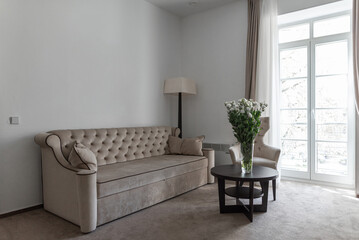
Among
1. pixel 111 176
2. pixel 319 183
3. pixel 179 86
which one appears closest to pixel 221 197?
pixel 111 176

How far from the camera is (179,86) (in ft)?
15.2

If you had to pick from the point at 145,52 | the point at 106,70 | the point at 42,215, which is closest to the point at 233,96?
the point at 145,52

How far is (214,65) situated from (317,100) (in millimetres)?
1937

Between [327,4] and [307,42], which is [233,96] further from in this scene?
[327,4]

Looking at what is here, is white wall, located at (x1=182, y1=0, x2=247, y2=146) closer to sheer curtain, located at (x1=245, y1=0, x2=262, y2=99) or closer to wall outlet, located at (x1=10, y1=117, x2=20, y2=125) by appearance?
sheer curtain, located at (x1=245, y1=0, x2=262, y2=99)

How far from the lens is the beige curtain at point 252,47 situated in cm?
432

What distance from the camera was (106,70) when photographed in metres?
3.89

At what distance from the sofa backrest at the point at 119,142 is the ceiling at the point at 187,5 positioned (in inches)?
91.8

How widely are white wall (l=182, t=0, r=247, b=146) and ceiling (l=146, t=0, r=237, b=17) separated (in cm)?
14

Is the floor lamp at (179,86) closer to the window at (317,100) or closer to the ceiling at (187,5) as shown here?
the ceiling at (187,5)

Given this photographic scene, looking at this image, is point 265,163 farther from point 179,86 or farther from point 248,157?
point 179,86

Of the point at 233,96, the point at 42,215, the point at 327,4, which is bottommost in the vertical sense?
the point at 42,215

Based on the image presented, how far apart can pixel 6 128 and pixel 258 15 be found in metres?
4.10

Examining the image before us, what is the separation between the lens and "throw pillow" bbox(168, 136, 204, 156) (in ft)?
13.5
